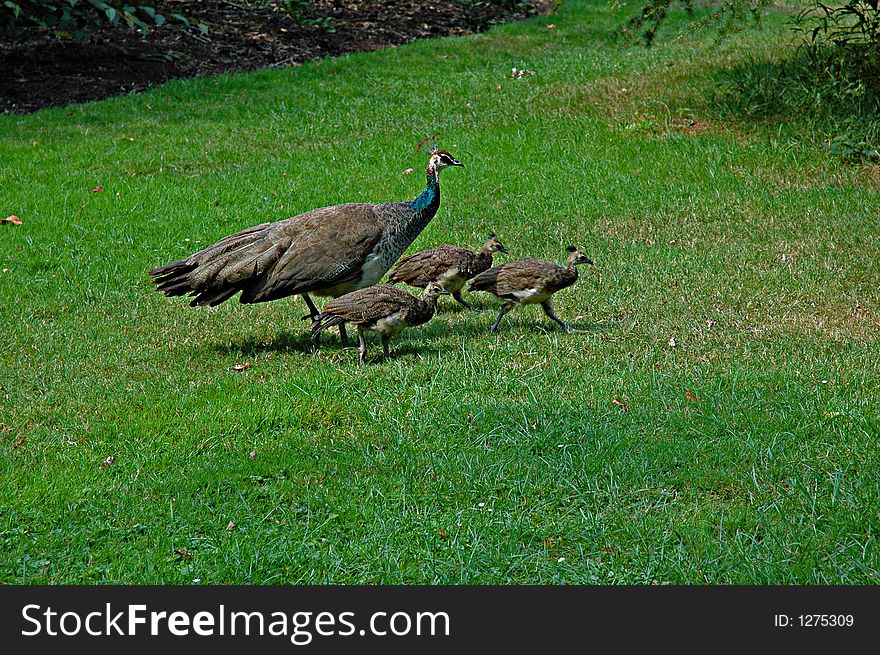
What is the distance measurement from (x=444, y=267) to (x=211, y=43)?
10.1 m

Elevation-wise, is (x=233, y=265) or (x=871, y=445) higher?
(x=233, y=265)

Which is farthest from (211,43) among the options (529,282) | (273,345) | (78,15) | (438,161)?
(529,282)

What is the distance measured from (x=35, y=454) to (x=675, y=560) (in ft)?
12.1

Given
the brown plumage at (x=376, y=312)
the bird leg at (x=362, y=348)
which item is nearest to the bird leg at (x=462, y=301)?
the brown plumage at (x=376, y=312)

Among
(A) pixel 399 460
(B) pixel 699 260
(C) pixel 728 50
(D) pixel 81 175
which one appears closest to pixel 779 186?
→ (B) pixel 699 260

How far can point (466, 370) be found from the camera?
6992 mm

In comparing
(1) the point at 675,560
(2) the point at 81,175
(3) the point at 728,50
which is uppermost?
(3) the point at 728,50

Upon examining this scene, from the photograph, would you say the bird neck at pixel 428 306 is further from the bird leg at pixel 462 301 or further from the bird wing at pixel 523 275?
the bird leg at pixel 462 301

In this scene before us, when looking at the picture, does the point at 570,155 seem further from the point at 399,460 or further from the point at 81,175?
the point at 399,460

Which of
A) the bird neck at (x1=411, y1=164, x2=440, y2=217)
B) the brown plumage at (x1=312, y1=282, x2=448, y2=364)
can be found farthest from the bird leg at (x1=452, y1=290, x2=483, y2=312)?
the brown plumage at (x1=312, y1=282, x2=448, y2=364)

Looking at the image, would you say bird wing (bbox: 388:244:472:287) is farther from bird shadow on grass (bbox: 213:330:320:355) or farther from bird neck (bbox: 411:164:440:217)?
bird shadow on grass (bbox: 213:330:320:355)

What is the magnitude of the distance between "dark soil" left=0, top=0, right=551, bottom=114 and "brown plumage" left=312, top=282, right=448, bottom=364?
29.5ft

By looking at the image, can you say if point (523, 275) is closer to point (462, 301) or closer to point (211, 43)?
point (462, 301)

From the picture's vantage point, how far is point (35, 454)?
19.6ft
